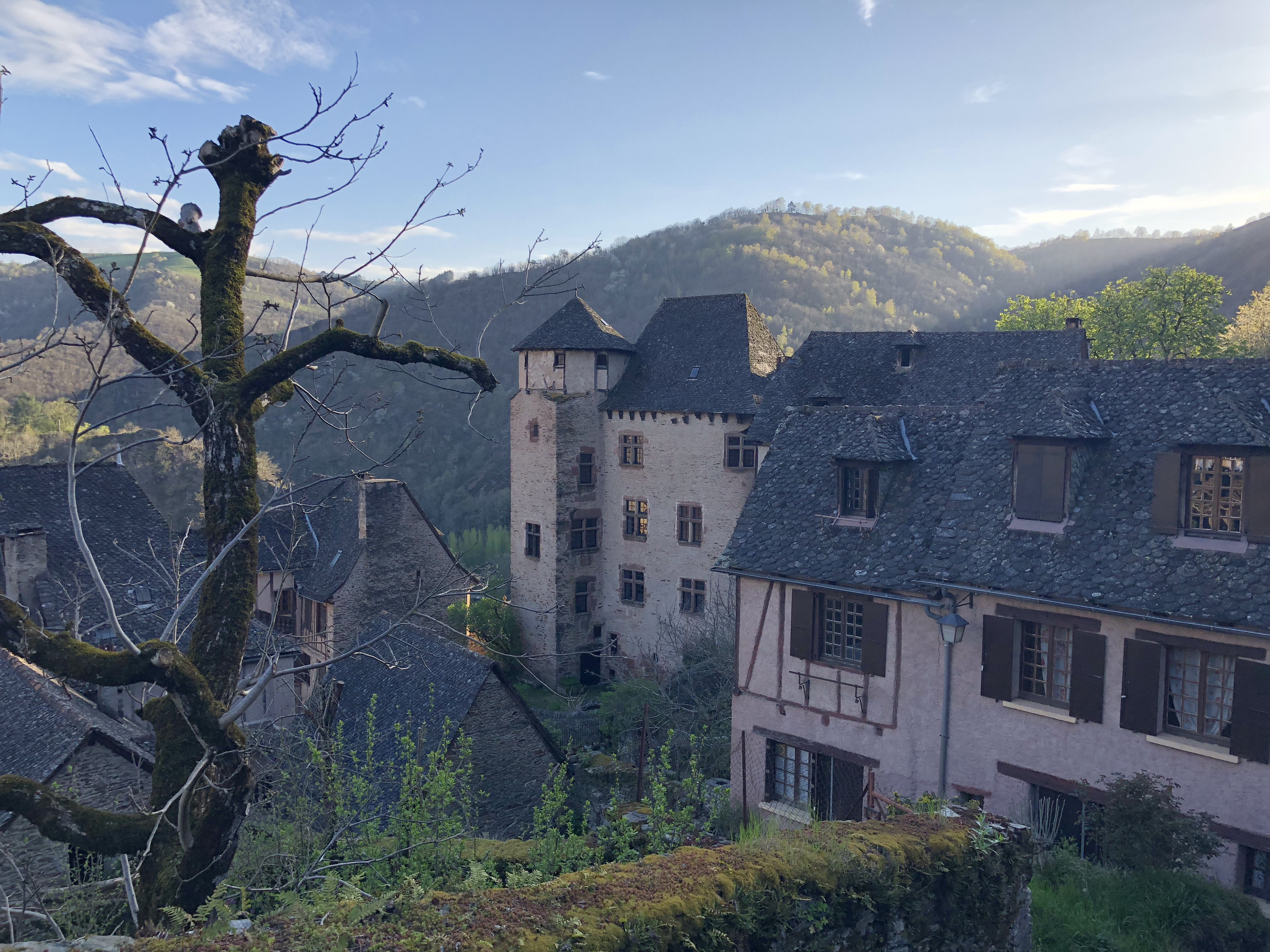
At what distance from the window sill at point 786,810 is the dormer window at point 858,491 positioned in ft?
17.3

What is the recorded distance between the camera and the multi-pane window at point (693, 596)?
30375 mm

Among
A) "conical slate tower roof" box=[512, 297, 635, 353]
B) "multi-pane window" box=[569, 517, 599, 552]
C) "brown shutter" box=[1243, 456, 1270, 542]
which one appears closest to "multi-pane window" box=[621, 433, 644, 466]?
"multi-pane window" box=[569, 517, 599, 552]

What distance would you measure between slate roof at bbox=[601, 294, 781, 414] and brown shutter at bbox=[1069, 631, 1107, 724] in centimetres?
1649

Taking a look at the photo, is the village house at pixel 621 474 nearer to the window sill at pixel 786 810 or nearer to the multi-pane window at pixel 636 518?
the multi-pane window at pixel 636 518

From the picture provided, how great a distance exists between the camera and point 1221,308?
75.1 m

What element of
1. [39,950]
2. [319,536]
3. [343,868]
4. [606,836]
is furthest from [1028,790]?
[319,536]

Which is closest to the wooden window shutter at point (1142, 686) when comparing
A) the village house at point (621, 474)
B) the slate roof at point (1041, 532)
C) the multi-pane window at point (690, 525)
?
the slate roof at point (1041, 532)

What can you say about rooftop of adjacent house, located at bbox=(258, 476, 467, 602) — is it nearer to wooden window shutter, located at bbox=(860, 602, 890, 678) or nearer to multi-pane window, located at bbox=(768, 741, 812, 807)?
multi-pane window, located at bbox=(768, 741, 812, 807)

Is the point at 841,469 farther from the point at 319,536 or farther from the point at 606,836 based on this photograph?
the point at 319,536

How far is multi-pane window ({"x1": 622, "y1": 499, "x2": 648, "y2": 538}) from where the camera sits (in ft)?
105

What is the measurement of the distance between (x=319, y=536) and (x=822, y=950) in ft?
83.4

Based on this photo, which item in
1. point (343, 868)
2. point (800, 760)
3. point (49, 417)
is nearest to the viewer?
point (343, 868)

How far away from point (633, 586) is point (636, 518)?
2461 millimetres

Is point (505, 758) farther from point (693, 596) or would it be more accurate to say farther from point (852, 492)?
point (693, 596)
